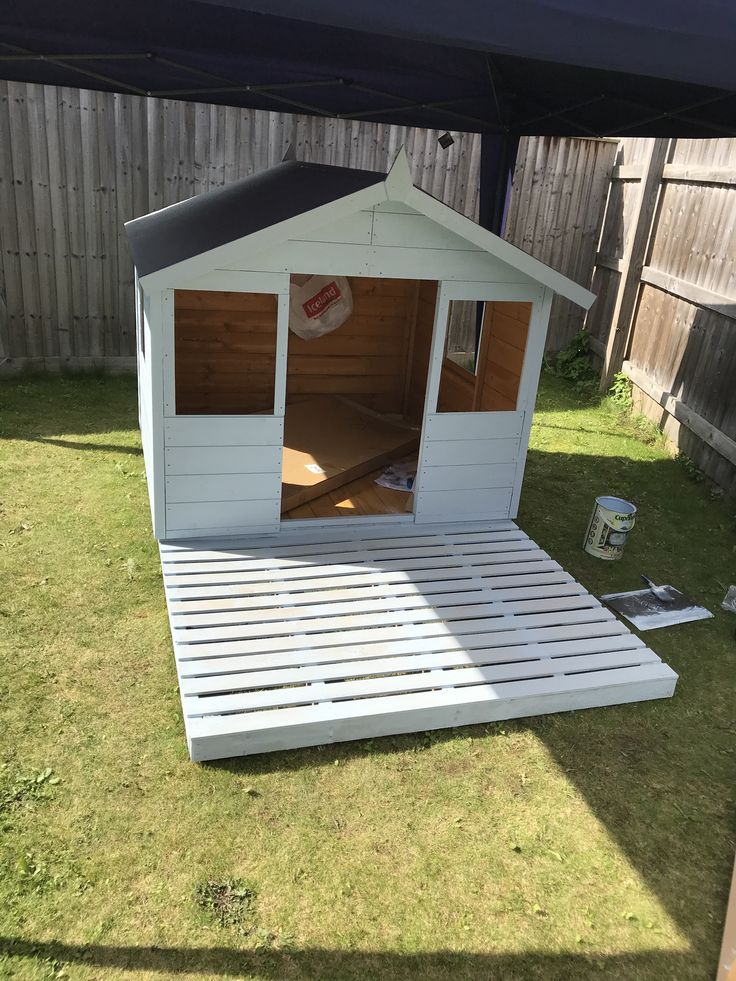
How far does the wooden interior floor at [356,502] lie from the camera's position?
5.55 metres

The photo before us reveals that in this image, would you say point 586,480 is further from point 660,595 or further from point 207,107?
point 207,107

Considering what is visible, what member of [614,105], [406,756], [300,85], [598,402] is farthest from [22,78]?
[598,402]

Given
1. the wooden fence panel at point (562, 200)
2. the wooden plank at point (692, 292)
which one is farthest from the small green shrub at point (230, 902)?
the wooden fence panel at point (562, 200)

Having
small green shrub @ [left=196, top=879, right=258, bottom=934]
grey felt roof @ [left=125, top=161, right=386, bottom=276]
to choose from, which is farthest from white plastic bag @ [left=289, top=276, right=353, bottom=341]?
small green shrub @ [left=196, top=879, right=258, bottom=934]

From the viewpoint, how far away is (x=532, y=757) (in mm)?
3619

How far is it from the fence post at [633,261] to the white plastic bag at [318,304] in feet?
12.0

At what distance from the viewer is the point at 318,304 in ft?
22.7

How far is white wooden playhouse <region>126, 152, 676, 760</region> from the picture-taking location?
12.5 ft

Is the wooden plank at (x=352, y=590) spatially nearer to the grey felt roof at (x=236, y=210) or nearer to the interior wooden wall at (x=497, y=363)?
the interior wooden wall at (x=497, y=363)

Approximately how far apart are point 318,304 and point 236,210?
135 cm

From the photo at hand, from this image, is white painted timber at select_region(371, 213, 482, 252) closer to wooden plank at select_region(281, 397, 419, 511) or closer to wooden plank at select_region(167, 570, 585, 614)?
wooden plank at select_region(281, 397, 419, 511)

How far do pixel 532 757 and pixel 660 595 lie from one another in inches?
78.2

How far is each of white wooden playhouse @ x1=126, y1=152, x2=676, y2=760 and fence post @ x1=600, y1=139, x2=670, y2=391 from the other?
3172 mm

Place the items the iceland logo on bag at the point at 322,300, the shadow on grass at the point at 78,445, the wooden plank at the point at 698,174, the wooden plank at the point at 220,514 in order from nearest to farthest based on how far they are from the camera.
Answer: the wooden plank at the point at 220,514
the shadow on grass at the point at 78,445
the iceland logo on bag at the point at 322,300
the wooden plank at the point at 698,174
